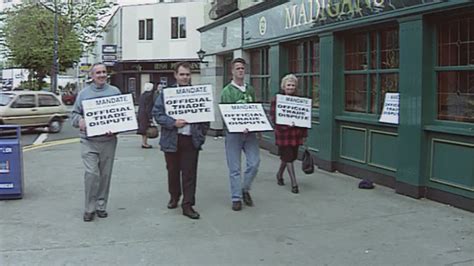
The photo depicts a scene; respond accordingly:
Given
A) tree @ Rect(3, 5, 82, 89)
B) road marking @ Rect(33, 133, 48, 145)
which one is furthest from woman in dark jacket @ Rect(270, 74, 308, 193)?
tree @ Rect(3, 5, 82, 89)

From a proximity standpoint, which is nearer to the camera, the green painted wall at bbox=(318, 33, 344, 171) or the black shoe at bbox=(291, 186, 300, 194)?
the black shoe at bbox=(291, 186, 300, 194)

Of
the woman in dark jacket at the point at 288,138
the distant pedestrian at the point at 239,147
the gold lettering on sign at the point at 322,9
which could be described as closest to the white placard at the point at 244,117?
the distant pedestrian at the point at 239,147

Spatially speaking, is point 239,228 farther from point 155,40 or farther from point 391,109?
point 155,40

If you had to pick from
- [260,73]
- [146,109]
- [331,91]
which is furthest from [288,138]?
[146,109]

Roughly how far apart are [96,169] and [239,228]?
1751 mm

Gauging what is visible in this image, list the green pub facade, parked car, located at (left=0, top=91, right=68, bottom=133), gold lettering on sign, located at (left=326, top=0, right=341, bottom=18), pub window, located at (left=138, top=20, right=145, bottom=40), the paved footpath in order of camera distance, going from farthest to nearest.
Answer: pub window, located at (left=138, top=20, right=145, bottom=40) < parked car, located at (left=0, top=91, right=68, bottom=133) < gold lettering on sign, located at (left=326, top=0, right=341, bottom=18) < the green pub facade < the paved footpath

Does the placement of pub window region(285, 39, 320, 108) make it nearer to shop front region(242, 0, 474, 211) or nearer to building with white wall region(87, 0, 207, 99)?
shop front region(242, 0, 474, 211)

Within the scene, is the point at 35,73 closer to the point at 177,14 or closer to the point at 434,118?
the point at 177,14

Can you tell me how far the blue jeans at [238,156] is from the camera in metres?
7.56

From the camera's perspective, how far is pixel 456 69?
7676mm

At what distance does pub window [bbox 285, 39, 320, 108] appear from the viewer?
38.3 ft

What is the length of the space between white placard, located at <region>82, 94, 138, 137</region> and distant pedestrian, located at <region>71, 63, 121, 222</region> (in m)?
0.07

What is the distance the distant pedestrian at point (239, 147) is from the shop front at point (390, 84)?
83.8 inches

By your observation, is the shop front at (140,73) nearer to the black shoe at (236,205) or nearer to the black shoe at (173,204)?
the black shoe at (173,204)
